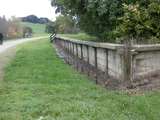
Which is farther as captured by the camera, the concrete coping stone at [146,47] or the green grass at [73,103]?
the concrete coping stone at [146,47]

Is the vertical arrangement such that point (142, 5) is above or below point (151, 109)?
above

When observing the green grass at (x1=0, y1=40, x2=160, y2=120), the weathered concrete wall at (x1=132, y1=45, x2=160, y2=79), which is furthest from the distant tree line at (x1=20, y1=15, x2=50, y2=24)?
the weathered concrete wall at (x1=132, y1=45, x2=160, y2=79)

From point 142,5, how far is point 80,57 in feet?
9.58

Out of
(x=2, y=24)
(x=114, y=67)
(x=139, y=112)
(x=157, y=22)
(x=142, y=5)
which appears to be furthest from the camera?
(x=2, y=24)

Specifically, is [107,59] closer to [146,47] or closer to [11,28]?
[146,47]

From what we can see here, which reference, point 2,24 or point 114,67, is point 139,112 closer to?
point 114,67

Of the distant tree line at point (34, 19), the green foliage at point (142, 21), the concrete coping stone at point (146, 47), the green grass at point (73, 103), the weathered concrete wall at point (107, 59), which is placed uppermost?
the green foliage at point (142, 21)

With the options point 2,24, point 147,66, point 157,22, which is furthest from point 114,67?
point 2,24

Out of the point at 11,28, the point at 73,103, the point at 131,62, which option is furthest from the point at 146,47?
the point at 11,28

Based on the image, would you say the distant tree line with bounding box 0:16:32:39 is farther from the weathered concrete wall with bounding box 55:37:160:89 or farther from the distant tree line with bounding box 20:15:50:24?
the weathered concrete wall with bounding box 55:37:160:89

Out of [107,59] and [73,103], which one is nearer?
[73,103]

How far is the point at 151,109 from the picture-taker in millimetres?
7742

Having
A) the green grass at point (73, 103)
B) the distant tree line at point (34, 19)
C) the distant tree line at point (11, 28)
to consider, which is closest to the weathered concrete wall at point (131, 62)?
the green grass at point (73, 103)

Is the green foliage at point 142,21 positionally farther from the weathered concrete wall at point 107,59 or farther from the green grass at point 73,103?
the green grass at point 73,103
